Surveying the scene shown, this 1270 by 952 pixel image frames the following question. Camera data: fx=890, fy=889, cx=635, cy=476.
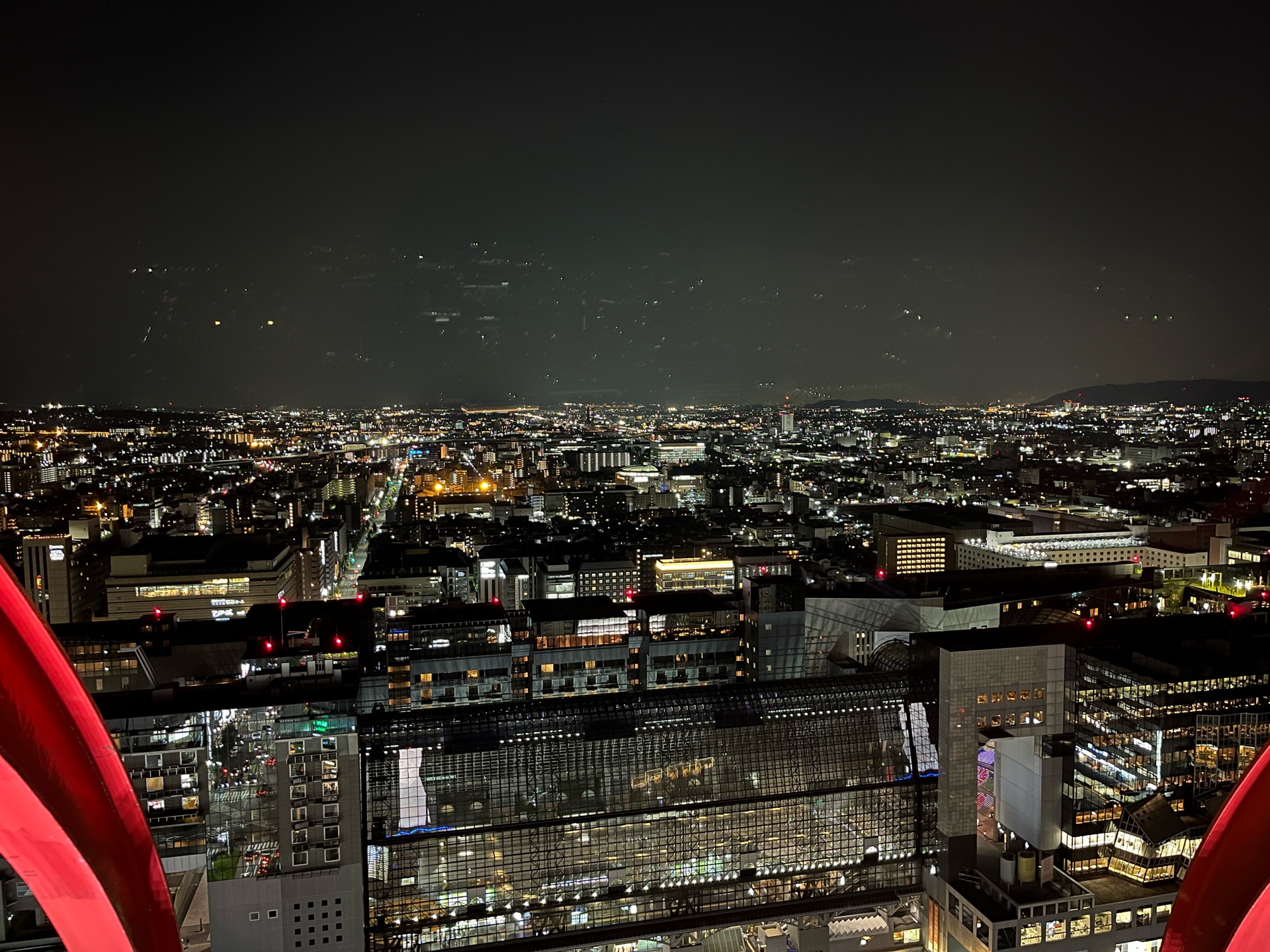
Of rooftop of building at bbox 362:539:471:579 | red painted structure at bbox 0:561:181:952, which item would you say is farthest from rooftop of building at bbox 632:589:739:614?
red painted structure at bbox 0:561:181:952

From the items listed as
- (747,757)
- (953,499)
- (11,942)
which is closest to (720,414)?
(953,499)

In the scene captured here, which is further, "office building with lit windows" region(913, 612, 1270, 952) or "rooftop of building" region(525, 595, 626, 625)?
"rooftop of building" region(525, 595, 626, 625)

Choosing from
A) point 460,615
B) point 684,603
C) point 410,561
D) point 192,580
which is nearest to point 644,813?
point 460,615

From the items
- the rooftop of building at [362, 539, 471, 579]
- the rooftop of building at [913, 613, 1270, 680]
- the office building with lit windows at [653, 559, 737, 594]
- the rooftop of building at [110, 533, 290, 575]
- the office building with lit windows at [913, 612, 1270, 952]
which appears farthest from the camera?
the office building with lit windows at [653, 559, 737, 594]

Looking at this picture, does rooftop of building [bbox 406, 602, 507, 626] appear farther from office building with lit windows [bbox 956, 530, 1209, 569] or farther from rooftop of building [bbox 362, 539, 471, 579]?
office building with lit windows [bbox 956, 530, 1209, 569]

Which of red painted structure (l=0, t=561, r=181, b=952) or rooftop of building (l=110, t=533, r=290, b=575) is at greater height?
A: red painted structure (l=0, t=561, r=181, b=952)

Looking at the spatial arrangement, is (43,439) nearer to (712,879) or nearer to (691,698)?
(691,698)
